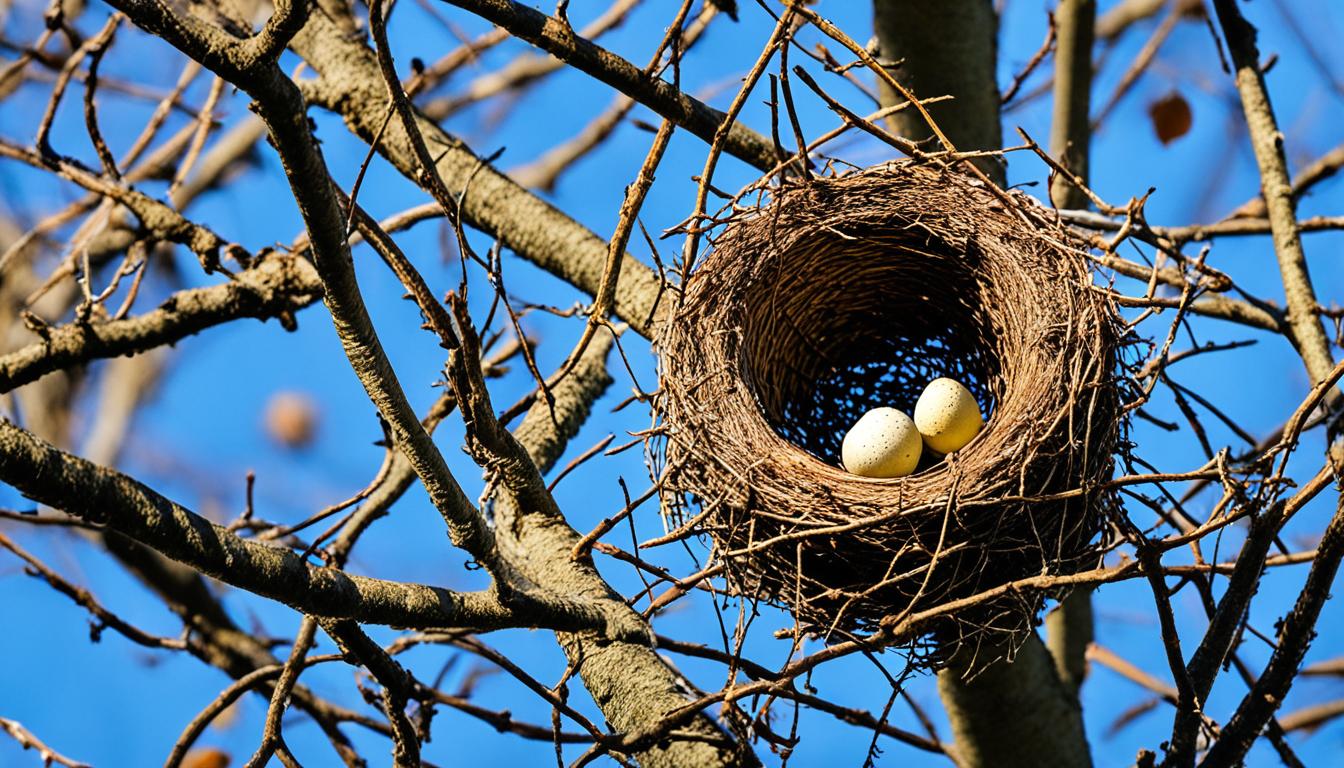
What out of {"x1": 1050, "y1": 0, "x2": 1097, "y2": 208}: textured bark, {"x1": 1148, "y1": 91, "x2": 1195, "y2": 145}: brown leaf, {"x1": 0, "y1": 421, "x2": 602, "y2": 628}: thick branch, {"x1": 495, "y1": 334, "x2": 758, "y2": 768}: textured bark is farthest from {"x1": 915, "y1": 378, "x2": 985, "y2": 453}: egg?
{"x1": 1148, "y1": 91, "x2": 1195, "y2": 145}: brown leaf

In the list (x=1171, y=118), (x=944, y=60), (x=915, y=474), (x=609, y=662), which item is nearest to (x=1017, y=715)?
(x=915, y=474)

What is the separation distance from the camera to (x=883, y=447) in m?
2.70

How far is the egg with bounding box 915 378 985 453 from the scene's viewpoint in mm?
2775

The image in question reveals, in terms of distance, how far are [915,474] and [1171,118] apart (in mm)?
2970

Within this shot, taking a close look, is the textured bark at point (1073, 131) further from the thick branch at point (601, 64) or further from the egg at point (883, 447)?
the thick branch at point (601, 64)

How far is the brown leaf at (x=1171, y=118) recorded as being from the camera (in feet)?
16.0

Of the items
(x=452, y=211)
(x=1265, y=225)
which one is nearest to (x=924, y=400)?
(x=452, y=211)

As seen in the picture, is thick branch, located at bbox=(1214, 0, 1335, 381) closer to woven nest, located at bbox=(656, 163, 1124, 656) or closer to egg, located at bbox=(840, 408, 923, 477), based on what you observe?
woven nest, located at bbox=(656, 163, 1124, 656)

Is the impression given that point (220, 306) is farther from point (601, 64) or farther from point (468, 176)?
point (601, 64)

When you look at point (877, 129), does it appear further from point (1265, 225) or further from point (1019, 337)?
point (1265, 225)

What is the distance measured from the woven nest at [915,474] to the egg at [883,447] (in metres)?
0.15

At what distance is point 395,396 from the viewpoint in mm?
2143

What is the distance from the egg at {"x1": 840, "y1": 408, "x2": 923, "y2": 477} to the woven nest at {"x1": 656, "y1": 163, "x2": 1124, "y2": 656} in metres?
0.15

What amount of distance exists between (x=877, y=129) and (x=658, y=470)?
2.16ft
